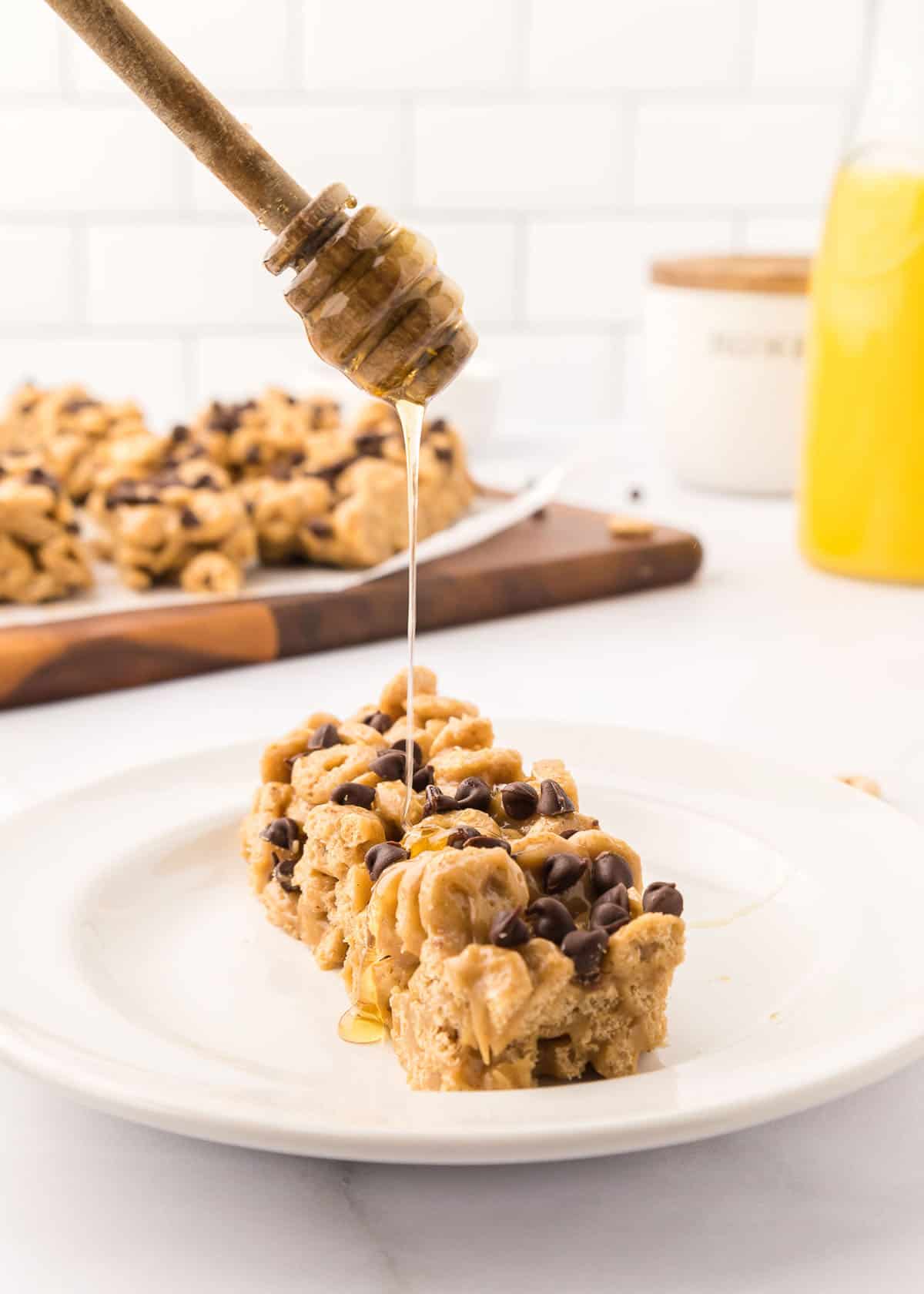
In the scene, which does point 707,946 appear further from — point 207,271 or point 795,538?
point 207,271

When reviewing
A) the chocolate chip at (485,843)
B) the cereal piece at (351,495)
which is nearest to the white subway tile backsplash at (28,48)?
the cereal piece at (351,495)

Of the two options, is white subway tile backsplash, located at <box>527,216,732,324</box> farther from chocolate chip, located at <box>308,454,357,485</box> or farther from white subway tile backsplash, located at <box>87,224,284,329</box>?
chocolate chip, located at <box>308,454,357,485</box>

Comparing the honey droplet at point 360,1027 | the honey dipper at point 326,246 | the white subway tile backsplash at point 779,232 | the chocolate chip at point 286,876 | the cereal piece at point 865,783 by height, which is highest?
the white subway tile backsplash at point 779,232

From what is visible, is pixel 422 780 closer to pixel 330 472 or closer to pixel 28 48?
pixel 330 472

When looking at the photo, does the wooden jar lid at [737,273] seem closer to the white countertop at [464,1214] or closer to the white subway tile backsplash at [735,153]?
the white subway tile backsplash at [735,153]

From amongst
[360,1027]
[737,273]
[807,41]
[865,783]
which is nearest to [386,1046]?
[360,1027]

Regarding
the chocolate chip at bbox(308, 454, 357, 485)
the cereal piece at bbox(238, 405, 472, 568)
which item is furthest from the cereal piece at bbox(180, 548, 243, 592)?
the chocolate chip at bbox(308, 454, 357, 485)
